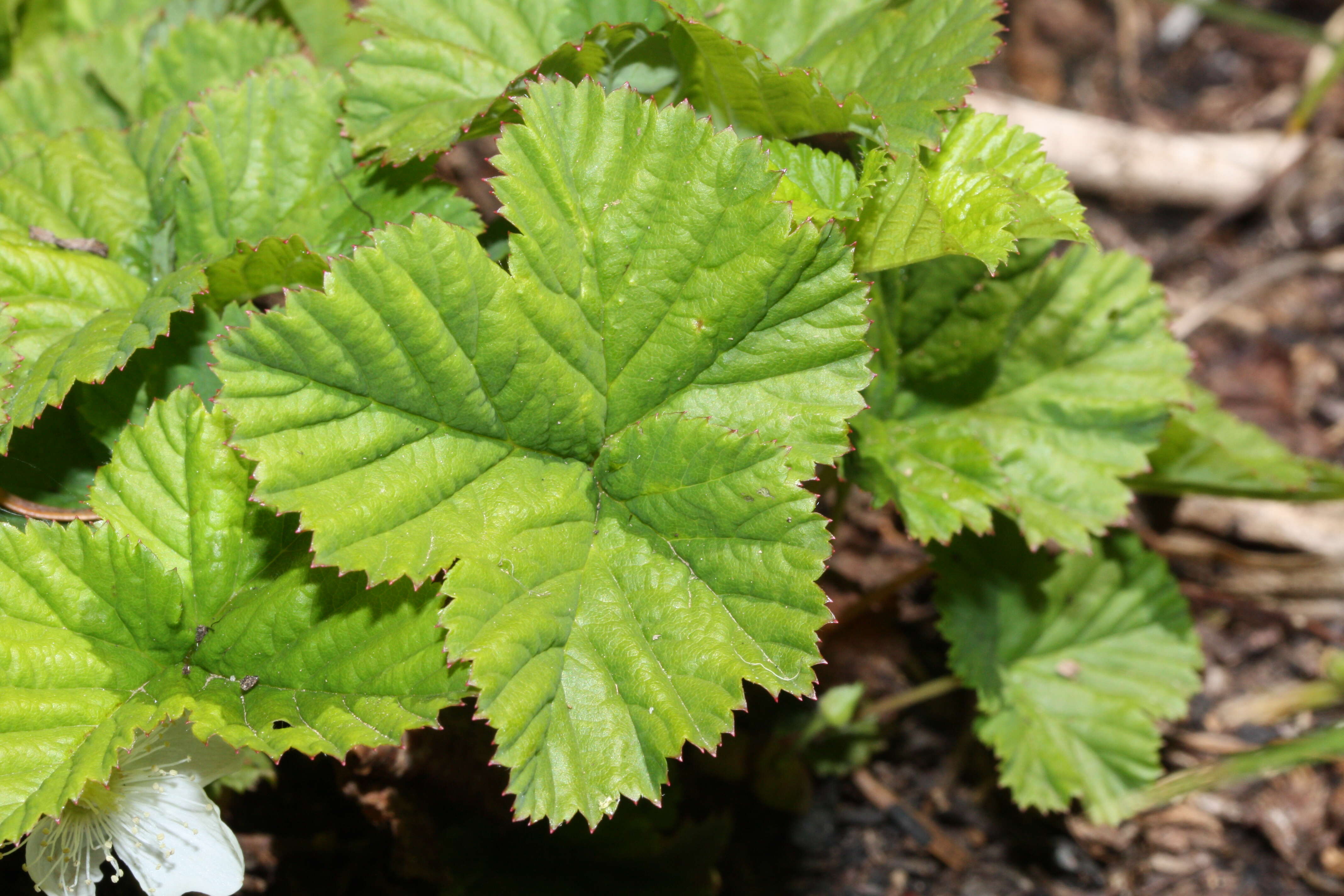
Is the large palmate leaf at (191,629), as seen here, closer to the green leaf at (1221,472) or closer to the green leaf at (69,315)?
the green leaf at (69,315)

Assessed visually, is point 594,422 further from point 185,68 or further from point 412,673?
point 185,68

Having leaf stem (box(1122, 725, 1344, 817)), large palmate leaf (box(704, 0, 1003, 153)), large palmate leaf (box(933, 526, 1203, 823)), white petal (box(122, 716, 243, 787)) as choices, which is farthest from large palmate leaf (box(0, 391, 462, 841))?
leaf stem (box(1122, 725, 1344, 817))

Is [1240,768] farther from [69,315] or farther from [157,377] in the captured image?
[69,315]

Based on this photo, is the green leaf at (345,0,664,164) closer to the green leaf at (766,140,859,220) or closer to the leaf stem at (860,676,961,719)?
the green leaf at (766,140,859,220)

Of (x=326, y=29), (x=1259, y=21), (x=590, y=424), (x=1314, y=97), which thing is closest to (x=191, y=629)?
(x=590, y=424)

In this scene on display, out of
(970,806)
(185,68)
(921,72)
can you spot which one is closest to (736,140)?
(921,72)

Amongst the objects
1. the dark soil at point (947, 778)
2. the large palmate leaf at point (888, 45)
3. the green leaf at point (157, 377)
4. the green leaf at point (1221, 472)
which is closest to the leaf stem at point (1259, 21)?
the dark soil at point (947, 778)
